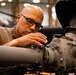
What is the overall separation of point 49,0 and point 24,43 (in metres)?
8.46

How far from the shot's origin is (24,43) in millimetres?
708

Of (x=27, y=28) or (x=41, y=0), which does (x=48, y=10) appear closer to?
(x=41, y=0)

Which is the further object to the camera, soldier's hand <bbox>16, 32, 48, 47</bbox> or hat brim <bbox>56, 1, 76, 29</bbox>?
hat brim <bbox>56, 1, 76, 29</bbox>

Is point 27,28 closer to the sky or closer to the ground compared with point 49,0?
closer to the ground

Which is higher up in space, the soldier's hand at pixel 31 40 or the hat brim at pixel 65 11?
the hat brim at pixel 65 11

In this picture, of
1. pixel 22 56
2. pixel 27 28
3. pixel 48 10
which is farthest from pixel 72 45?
pixel 48 10

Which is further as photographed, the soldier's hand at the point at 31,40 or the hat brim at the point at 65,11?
the hat brim at the point at 65,11

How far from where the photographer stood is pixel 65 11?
3.64ft

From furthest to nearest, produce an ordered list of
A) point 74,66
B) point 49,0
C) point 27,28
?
point 49,0
point 27,28
point 74,66

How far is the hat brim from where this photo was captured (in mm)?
1062

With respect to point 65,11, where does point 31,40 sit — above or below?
below

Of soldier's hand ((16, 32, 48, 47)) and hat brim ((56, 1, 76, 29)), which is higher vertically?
hat brim ((56, 1, 76, 29))

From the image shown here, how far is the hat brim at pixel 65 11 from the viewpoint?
1.06 m

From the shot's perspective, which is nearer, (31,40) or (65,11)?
(31,40)
